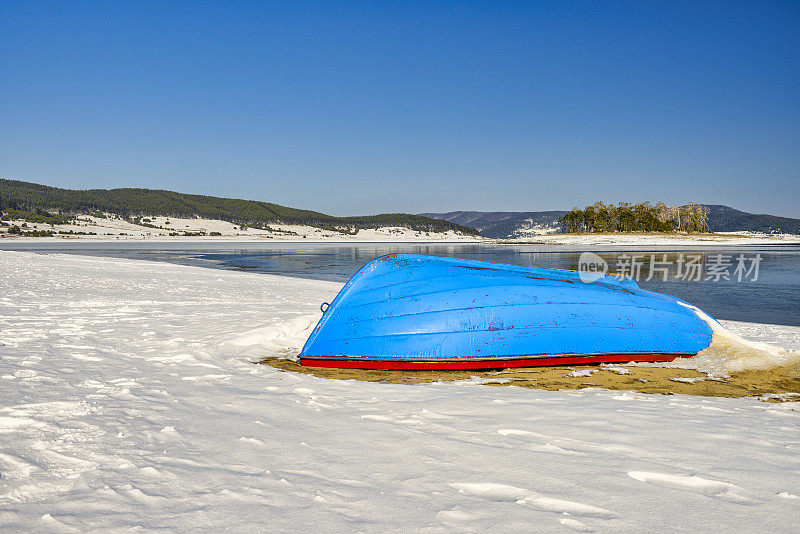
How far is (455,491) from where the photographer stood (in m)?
2.31

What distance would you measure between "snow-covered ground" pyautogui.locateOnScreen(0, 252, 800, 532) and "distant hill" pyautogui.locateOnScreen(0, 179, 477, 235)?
346ft

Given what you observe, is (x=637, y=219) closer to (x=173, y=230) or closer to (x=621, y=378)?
(x=173, y=230)

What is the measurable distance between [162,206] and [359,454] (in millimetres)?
133224

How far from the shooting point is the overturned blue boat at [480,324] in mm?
5320

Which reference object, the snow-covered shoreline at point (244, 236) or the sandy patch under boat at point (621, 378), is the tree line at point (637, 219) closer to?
the snow-covered shoreline at point (244, 236)

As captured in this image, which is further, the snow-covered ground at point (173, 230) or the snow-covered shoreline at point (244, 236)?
the snow-covered ground at point (173, 230)

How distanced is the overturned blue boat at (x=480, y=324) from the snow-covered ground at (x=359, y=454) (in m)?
0.74

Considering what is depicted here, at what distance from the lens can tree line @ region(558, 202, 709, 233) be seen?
95.4m

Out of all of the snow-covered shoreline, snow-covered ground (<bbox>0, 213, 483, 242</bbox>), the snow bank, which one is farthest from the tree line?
the snow bank

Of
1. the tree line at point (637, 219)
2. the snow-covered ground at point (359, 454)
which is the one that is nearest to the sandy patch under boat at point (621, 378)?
the snow-covered ground at point (359, 454)

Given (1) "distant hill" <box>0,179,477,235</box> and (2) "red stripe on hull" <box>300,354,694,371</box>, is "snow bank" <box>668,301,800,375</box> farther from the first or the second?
(1) "distant hill" <box>0,179,477,235</box>

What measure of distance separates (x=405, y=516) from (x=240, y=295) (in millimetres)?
9633

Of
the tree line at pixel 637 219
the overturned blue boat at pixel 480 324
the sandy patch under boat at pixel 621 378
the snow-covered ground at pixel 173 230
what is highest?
the tree line at pixel 637 219

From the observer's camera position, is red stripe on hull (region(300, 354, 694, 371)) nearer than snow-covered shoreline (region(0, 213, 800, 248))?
Yes
